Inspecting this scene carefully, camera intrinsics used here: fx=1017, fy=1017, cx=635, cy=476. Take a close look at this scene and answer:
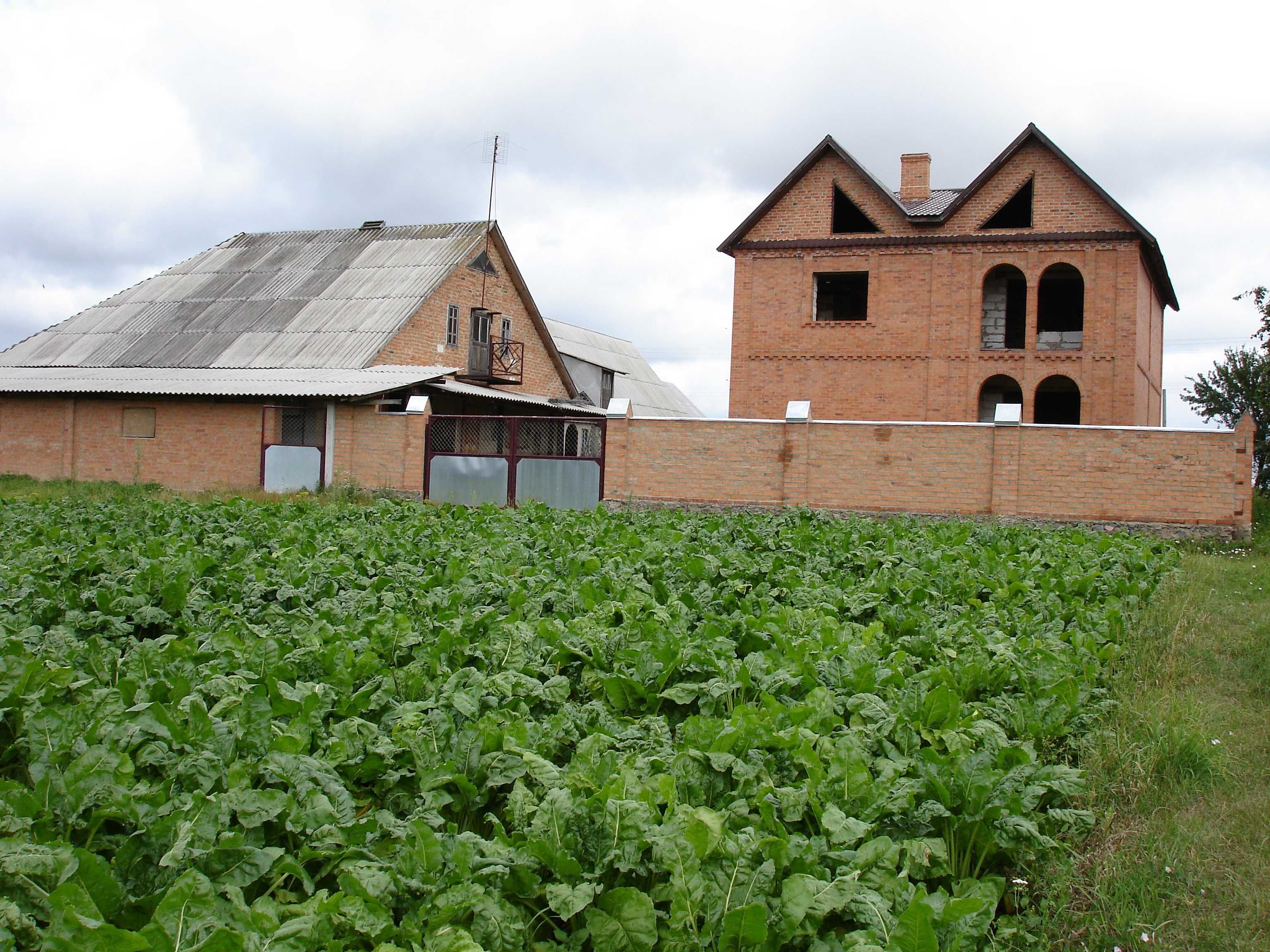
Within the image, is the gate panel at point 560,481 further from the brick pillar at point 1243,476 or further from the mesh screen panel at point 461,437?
the brick pillar at point 1243,476

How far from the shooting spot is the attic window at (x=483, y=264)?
28.2 metres

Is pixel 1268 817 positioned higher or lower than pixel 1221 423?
lower

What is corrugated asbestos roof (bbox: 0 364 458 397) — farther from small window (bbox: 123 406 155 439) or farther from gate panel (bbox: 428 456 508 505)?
gate panel (bbox: 428 456 508 505)

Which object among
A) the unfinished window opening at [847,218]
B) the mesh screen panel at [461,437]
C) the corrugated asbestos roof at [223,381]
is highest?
the unfinished window opening at [847,218]

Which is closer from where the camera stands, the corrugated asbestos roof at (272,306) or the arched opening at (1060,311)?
the arched opening at (1060,311)

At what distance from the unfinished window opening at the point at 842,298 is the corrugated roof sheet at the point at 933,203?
210cm

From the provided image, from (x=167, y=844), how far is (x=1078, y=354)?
23764 millimetres

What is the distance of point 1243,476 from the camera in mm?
15742

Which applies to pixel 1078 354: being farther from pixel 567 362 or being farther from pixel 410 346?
pixel 567 362

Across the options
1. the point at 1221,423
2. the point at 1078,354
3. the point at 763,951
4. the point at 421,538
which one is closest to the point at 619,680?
the point at 763,951

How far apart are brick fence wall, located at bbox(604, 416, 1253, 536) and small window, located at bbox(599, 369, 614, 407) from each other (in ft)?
65.5

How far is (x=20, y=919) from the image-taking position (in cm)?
236

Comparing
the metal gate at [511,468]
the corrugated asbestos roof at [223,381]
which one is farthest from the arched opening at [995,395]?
the corrugated asbestos roof at [223,381]

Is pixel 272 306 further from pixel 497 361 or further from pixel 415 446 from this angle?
pixel 415 446
